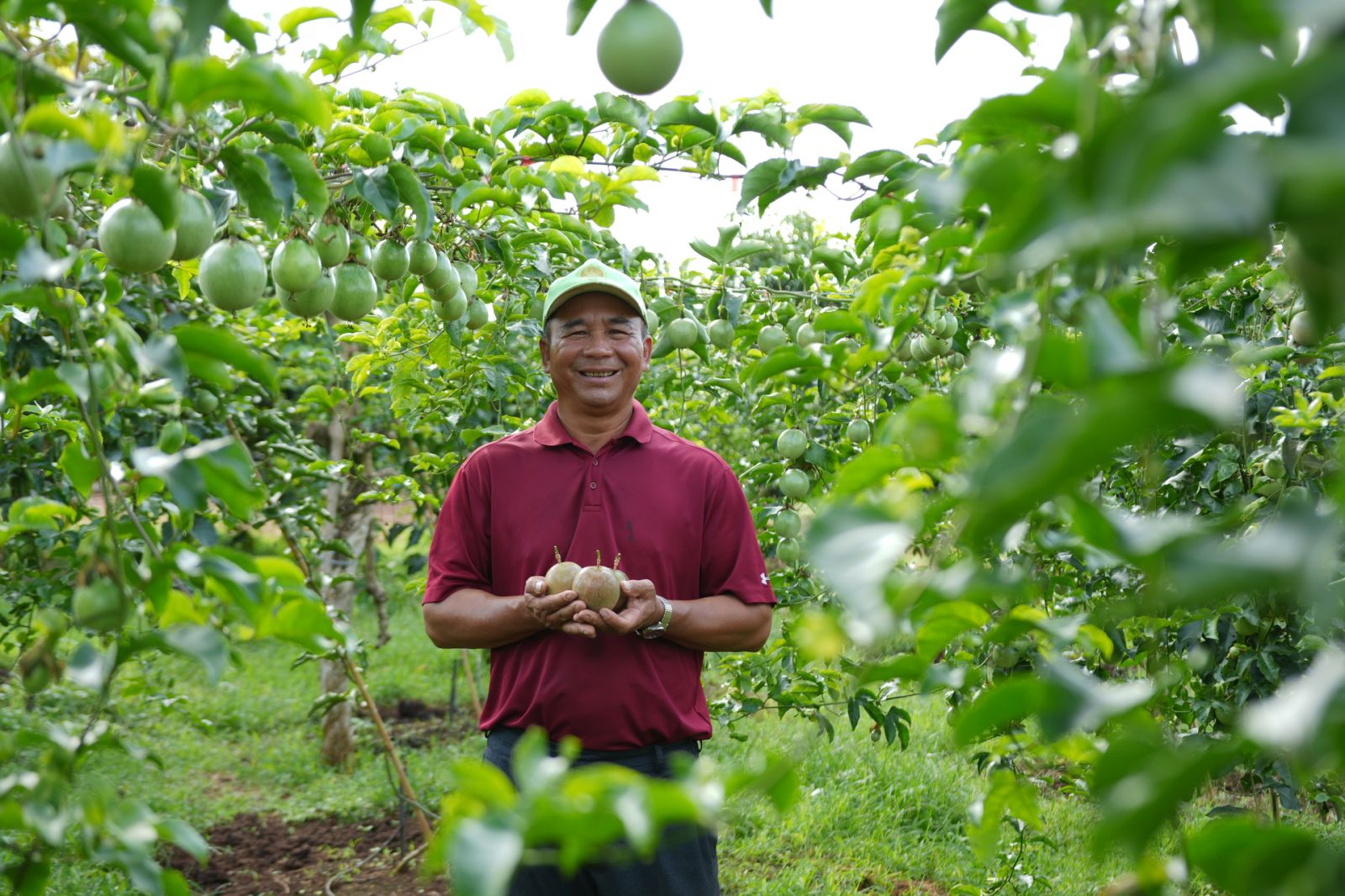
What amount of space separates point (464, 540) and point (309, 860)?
2.34 m

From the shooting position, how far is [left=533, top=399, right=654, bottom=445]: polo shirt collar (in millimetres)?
2344

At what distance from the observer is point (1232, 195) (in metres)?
0.43

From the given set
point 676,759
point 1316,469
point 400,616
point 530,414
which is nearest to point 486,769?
point 676,759

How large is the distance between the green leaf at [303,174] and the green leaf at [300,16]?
1.28 ft

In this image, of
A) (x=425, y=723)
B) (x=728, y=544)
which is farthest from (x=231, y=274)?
(x=425, y=723)

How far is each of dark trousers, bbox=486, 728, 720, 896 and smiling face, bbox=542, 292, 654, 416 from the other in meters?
0.71

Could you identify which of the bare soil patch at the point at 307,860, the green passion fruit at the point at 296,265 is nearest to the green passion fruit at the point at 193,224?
the green passion fruit at the point at 296,265

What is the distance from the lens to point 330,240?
1.96 m

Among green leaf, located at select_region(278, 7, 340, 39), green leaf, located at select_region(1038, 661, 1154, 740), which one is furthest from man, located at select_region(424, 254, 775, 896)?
green leaf, located at select_region(1038, 661, 1154, 740)

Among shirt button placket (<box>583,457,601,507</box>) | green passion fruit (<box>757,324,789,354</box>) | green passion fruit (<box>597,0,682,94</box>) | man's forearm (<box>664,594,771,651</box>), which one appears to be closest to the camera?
green passion fruit (<box>597,0,682,94</box>)

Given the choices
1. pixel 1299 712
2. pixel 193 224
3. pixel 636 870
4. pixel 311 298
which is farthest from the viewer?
pixel 636 870

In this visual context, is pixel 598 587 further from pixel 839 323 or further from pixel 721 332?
pixel 839 323

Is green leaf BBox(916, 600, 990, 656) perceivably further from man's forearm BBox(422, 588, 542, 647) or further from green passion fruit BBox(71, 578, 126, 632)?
man's forearm BBox(422, 588, 542, 647)

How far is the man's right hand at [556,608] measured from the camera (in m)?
2.00
